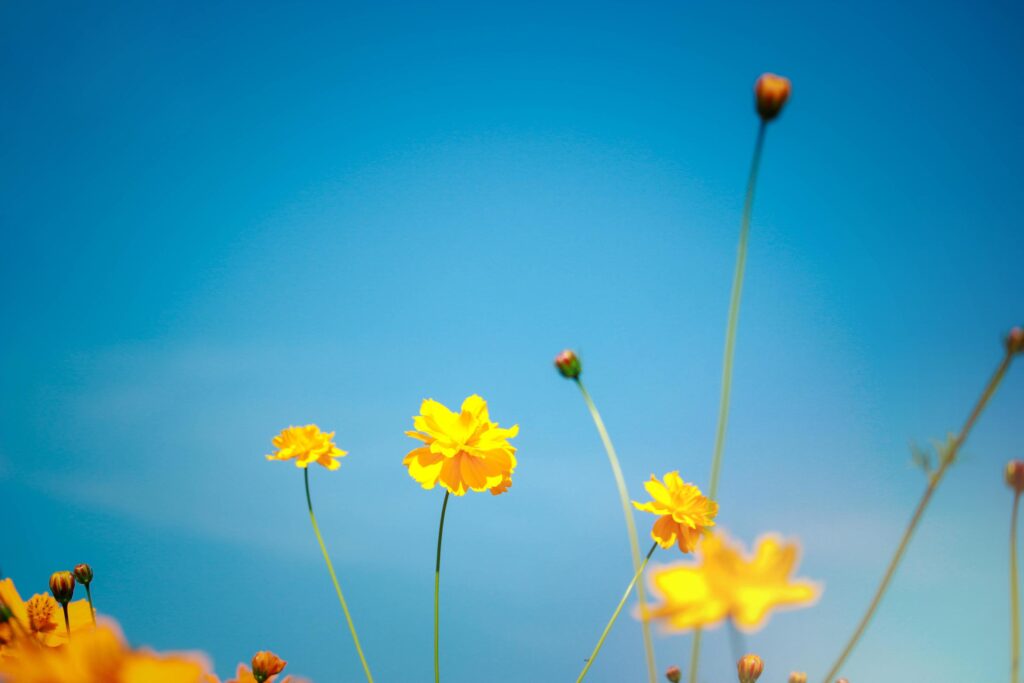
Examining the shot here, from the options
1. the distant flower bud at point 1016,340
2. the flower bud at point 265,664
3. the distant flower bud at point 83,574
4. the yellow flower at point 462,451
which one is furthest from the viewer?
the yellow flower at point 462,451

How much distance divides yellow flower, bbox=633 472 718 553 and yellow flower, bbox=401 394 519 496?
0.29 meters

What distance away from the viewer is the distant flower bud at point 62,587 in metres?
0.90

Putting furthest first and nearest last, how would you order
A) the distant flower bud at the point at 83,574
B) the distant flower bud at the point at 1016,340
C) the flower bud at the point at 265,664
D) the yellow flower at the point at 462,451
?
1. the yellow flower at the point at 462,451
2. the distant flower bud at the point at 83,574
3. the flower bud at the point at 265,664
4. the distant flower bud at the point at 1016,340

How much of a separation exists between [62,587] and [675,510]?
925mm

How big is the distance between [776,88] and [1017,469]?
0.60m

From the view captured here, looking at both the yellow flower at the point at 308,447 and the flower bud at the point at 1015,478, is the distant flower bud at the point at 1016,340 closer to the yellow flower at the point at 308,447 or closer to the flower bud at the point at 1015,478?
the flower bud at the point at 1015,478

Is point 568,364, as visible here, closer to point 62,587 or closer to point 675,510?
point 675,510

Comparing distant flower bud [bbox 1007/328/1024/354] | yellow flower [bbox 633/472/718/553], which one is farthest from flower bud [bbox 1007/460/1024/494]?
yellow flower [bbox 633/472/718/553]

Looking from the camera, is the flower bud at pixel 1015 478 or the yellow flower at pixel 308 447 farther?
the yellow flower at pixel 308 447

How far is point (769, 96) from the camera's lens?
0.65 meters

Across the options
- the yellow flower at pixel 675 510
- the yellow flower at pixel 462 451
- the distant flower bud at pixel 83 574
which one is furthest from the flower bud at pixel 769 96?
the distant flower bud at pixel 83 574

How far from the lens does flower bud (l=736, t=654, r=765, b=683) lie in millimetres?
992

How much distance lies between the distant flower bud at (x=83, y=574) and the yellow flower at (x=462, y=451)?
1.83 feet

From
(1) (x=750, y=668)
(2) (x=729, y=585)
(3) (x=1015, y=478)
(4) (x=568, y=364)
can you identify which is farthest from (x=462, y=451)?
(2) (x=729, y=585)
